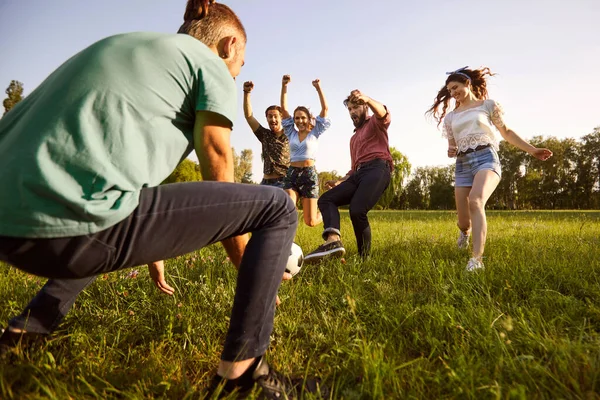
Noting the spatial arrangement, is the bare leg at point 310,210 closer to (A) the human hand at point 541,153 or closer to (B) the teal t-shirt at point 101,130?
(A) the human hand at point 541,153

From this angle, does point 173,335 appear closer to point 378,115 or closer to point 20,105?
point 20,105

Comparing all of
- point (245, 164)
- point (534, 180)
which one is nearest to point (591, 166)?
point (534, 180)

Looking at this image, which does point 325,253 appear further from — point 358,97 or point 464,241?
point 464,241

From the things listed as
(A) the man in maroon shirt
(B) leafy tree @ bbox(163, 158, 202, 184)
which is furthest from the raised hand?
(B) leafy tree @ bbox(163, 158, 202, 184)

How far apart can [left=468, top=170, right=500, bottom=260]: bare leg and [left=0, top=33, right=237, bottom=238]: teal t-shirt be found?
3.34 m

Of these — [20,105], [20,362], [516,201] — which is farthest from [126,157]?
[516,201]

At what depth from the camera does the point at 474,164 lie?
4.46 meters

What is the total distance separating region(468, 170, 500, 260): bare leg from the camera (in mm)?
3959

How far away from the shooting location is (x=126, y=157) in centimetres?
139

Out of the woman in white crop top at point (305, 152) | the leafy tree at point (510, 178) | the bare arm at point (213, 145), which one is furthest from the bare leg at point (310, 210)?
the leafy tree at point (510, 178)

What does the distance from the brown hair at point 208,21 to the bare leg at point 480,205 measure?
3.24 m

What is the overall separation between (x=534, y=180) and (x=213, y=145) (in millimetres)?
75125

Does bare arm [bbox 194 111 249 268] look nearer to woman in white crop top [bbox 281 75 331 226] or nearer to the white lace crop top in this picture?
the white lace crop top

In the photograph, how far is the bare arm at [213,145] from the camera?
5.28ft
